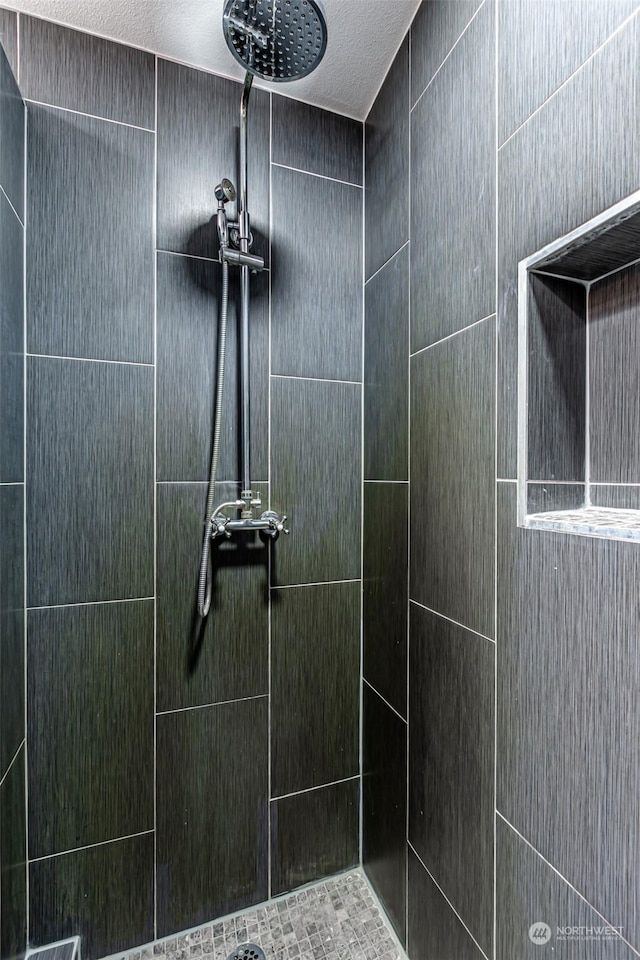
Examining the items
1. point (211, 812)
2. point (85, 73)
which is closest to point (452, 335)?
point (85, 73)

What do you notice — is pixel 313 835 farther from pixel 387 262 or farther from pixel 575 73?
pixel 575 73

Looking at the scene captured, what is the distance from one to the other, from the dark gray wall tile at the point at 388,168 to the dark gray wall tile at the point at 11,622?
3.53ft

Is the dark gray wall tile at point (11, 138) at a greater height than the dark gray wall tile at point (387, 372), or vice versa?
the dark gray wall tile at point (11, 138)

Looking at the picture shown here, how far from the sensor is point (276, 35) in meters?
0.89

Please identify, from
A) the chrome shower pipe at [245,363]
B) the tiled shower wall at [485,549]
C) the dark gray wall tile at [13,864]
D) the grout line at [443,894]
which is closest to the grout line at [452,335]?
the tiled shower wall at [485,549]

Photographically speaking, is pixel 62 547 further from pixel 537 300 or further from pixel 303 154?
pixel 303 154

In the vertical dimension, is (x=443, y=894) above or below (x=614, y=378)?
below

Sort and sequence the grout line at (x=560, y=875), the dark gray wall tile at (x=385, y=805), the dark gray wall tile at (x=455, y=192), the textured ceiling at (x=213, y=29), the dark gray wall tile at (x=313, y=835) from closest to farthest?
the grout line at (x=560, y=875) → the dark gray wall tile at (x=455, y=192) → the textured ceiling at (x=213, y=29) → the dark gray wall tile at (x=385, y=805) → the dark gray wall tile at (x=313, y=835)

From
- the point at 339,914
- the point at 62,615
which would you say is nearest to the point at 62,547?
the point at 62,615

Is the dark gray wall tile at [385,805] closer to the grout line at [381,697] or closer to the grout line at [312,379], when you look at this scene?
the grout line at [381,697]

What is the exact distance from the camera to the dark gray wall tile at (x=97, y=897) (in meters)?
1.04

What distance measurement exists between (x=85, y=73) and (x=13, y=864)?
1758mm

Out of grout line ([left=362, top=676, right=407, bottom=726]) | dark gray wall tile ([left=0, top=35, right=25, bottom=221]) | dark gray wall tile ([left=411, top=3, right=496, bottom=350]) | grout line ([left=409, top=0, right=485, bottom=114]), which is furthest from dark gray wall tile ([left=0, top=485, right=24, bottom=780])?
grout line ([left=409, top=0, right=485, bottom=114])

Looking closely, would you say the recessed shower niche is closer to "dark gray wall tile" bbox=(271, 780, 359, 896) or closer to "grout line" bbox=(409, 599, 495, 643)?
"grout line" bbox=(409, 599, 495, 643)
